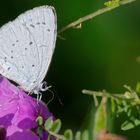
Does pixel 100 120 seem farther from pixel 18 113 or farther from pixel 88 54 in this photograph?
pixel 88 54

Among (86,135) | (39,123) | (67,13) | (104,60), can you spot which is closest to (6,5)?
(67,13)

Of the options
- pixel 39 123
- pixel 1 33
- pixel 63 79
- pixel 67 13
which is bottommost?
pixel 63 79

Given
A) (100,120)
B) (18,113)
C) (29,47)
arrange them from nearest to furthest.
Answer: (100,120), (18,113), (29,47)

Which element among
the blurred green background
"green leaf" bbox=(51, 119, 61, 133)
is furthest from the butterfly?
the blurred green background

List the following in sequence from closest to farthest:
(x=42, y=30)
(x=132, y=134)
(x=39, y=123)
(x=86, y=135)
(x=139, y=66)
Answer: (x=86, y=135) < (x=39, y=123) < (x=42, y=30) < (x=132, y=134) < (x=139, y=66)

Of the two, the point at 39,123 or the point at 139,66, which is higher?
the point at 39,123

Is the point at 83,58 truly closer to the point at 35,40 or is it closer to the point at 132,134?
the point at 132,134

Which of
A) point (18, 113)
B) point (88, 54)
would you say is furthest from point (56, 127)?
point (88, 54)
